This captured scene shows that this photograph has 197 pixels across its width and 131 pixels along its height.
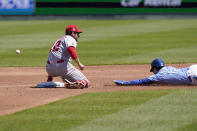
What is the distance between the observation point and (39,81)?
39.7 ft

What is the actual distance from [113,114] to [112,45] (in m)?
12.9

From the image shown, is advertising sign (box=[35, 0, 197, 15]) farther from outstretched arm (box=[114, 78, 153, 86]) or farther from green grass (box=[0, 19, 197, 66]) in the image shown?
outstretched arm (box=[114, 78, 153, 86])

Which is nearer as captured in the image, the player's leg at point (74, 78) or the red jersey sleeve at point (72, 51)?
the red jersey sleeve at point (72, 51)

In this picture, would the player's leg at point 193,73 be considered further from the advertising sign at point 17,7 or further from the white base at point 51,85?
the advertising sign at point 17,7

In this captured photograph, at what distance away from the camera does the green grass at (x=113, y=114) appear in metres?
7.37

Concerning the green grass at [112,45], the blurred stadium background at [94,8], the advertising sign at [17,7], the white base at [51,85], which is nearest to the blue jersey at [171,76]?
the white base at [51,85]

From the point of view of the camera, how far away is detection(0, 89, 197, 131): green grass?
24.2ft

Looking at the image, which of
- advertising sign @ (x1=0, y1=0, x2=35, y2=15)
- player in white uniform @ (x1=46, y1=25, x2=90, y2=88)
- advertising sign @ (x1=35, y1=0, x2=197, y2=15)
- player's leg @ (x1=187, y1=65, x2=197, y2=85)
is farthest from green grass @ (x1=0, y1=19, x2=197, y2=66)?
advertising sign @ (x1=0, y1=0, x2=35, y2=15)

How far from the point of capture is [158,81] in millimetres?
10836

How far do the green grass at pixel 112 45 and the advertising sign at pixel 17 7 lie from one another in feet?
25.6

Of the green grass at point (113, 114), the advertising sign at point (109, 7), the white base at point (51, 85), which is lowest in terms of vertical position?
the white base at point (51, 85)

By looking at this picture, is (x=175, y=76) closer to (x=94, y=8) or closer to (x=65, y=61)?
(x=65, y=61)

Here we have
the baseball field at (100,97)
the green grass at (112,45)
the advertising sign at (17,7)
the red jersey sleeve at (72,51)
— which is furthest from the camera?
the advertising sign at (17,7)

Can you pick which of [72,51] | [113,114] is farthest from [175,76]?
[113,114]
